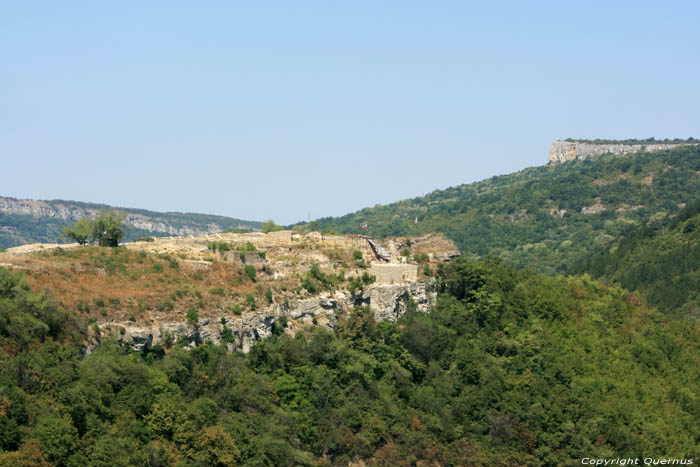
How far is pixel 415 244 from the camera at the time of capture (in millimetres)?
78188

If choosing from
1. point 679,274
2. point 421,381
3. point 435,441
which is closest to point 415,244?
point 421,381

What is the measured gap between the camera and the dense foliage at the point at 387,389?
4484 cm

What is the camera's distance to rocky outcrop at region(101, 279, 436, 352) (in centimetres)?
5209

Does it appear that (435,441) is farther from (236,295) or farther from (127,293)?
(127,293)

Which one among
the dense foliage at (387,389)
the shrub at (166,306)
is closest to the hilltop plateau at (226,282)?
the shrub at (166,306)

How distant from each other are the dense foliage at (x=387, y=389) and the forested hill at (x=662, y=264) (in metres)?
32.4

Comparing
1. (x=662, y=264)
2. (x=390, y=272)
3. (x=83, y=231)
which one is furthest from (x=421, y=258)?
(x=662, y=264)

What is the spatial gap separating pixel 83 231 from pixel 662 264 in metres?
75.7

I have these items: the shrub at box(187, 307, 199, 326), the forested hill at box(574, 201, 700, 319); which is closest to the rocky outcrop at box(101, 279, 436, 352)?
the shrub at box(187, 307, 199, 326)

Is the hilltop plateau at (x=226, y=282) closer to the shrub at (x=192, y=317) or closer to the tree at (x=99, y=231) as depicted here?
the shrub at (x=192, y=317)

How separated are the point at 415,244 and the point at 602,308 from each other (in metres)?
15.3

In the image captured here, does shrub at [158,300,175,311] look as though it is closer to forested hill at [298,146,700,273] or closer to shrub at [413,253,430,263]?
shrub at [413,253,430,263]

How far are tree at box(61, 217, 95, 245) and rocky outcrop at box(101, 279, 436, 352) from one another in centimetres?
1757

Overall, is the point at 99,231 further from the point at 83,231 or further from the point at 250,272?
the point at 250,272
